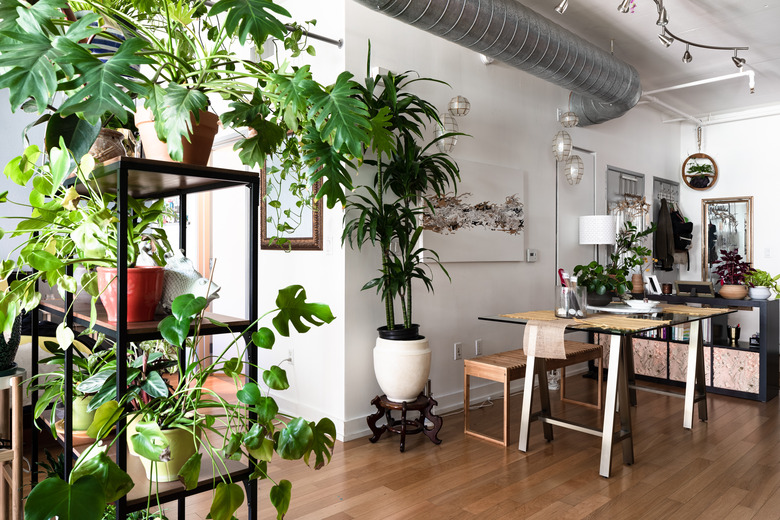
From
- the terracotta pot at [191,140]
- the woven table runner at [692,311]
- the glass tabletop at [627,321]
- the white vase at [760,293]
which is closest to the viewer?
the terracotta pot at [191,140]

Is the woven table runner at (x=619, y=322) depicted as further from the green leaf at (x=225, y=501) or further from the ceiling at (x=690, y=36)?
the ceiling at (x=690, y=36)

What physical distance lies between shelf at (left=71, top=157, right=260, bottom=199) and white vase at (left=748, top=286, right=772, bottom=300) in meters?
4.68

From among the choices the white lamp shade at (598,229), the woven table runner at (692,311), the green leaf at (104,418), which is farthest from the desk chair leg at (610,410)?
the white lamp shade at (598,229)

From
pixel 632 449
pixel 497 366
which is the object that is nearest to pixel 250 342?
pixel 497 366

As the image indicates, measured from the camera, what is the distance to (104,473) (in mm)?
1027

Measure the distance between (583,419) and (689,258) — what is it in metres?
4.30

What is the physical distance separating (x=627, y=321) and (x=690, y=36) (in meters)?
2.91

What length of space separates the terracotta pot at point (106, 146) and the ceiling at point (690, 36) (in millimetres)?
3445

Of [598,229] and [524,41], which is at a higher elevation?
[524,41]

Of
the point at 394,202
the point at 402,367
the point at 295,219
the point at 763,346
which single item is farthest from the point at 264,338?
the point at 763,346

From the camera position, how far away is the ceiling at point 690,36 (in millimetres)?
4055

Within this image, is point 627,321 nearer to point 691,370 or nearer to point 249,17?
point 691,370

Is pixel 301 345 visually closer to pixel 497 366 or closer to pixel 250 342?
pixel 497 366

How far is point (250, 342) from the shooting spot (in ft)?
4.23
